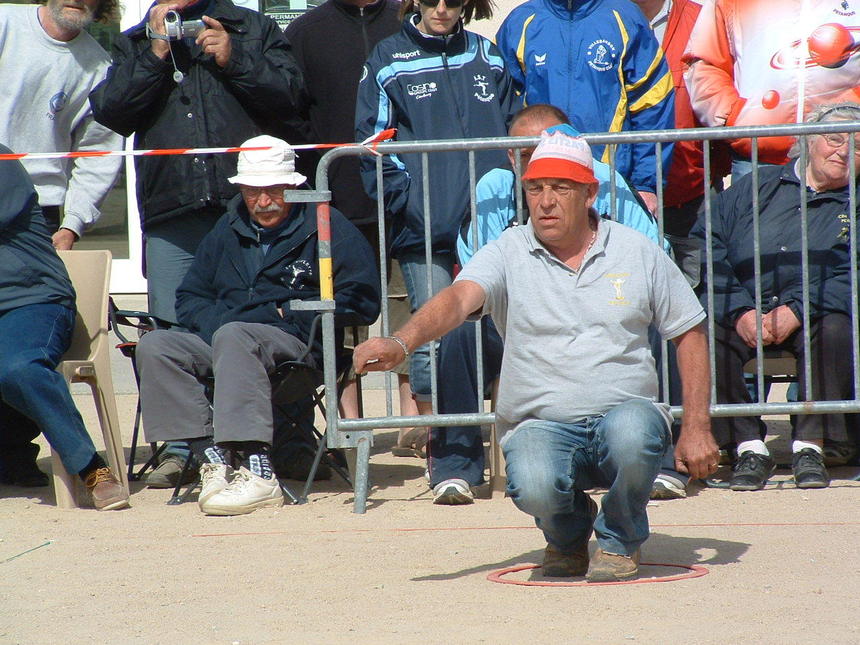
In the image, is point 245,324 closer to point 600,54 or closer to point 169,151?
point 169,151

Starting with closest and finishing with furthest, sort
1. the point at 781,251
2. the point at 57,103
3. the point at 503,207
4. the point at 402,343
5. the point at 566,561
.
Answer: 1. the point at 402,343
2. the point at 566,561
3. the point at 503,207
4. the point at 781,251
5. the point at 57,103

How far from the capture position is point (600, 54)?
251 inches

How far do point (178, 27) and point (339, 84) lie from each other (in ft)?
3.09

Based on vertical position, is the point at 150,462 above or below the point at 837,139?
below

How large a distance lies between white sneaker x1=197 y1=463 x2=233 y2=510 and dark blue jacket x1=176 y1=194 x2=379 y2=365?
2.03 ft

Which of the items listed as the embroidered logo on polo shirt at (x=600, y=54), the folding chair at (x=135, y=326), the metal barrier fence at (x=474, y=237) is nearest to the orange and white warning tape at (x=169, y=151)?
the metal barrier fence at (x=474, y=237)

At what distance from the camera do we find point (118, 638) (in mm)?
3930

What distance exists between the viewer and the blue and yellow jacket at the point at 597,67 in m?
6.39

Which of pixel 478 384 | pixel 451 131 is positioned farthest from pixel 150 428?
pixel 451 131

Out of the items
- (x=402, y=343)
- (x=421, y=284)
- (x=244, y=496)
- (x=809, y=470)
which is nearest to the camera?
(x=402, y=343)

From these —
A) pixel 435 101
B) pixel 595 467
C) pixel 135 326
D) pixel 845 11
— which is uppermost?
pixel 845 11

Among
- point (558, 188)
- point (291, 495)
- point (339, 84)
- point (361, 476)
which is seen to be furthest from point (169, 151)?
point (558, 188)

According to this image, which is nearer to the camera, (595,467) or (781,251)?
(595,467)

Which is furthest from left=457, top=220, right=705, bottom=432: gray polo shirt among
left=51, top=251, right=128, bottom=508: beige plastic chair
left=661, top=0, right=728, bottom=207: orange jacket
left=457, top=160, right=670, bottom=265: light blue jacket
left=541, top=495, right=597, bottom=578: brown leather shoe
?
left=51, top=251, right=128, bottom=508: beige plastic chair
